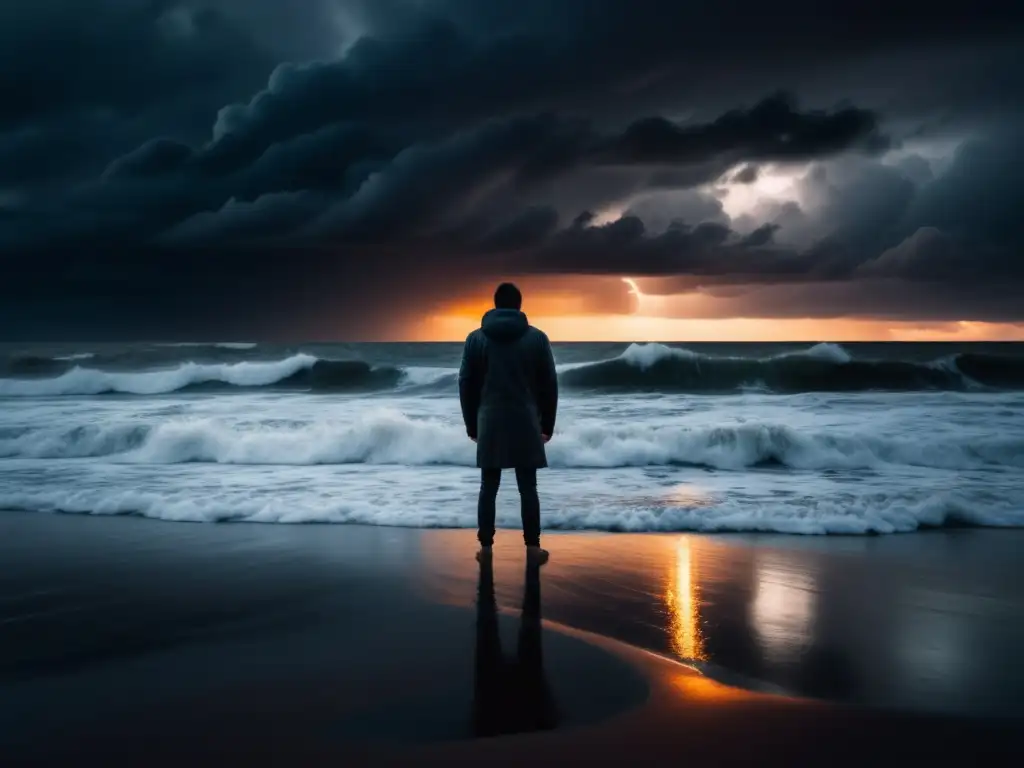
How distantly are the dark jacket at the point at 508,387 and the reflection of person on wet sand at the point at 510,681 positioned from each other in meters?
1.29

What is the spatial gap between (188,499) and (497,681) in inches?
225

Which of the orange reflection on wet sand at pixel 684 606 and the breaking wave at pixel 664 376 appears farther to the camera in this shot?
the breaking wave at pixel 664 376

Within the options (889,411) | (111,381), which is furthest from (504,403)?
(111,381)

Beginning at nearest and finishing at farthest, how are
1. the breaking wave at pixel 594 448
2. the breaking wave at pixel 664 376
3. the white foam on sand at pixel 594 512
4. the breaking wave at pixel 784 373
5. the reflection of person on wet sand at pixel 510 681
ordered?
the reflection of person on wet sand at pixel 510 681 → the white foam on sand at pixel 594 512 → the breaking wave at pixel 594 448 → the breaking wave at pixel 784 373 → the breaking wave at pixel 664 376

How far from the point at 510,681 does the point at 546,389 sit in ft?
9.13

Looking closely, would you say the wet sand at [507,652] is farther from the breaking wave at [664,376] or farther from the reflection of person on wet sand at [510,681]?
the breaking wave at [664,376]

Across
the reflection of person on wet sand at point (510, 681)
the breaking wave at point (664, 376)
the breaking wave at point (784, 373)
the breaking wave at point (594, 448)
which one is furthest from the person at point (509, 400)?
the breaking wave at point (784, 373)

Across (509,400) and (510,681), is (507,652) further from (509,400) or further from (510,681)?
(509,400)

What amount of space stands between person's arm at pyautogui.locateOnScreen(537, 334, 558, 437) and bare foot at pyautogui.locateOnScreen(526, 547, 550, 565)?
2.86 ft

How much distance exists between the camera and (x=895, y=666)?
3.69 m

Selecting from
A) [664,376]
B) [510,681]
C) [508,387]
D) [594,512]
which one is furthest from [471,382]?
[664,376]

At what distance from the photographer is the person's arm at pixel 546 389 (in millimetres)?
5895

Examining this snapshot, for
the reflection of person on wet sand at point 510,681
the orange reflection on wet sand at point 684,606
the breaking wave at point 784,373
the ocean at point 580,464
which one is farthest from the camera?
the breaking wave at point 784,373

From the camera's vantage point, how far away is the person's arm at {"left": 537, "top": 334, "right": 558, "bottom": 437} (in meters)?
5.89
